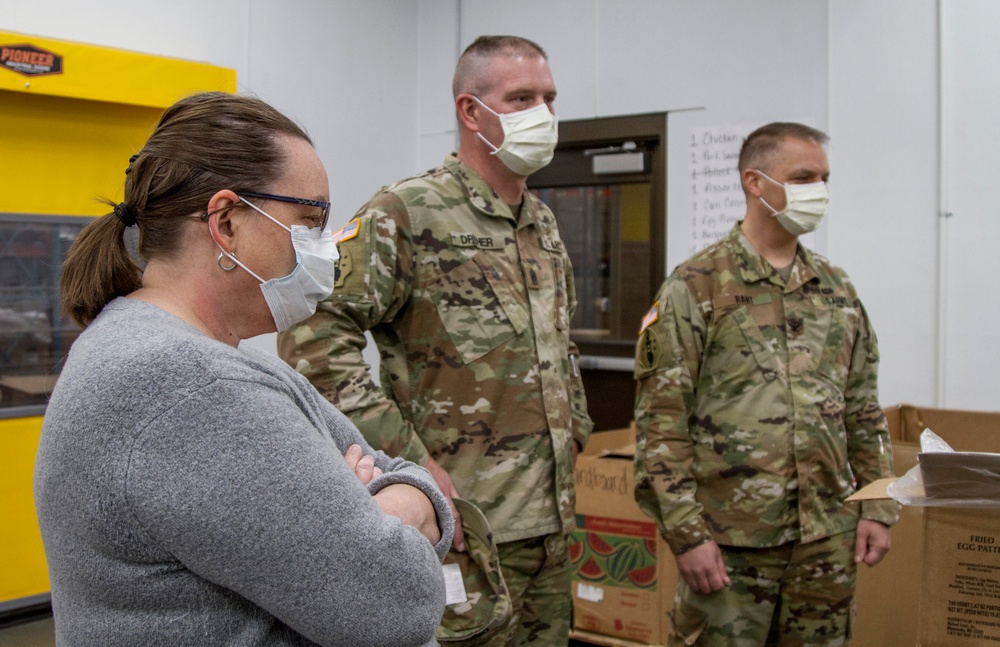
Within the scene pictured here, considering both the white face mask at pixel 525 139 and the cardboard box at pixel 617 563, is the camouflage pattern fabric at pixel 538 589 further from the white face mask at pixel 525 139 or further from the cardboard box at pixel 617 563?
the cardboard box at pixel 617 563

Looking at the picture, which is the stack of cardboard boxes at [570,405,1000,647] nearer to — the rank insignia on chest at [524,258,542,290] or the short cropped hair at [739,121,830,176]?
the rank insignia on chest at [524,258,542,290]

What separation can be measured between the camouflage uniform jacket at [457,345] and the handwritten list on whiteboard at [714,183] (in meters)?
2.19

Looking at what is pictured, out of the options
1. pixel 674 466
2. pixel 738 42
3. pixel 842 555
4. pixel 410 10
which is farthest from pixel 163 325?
pixel 410 10

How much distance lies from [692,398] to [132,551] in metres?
1.60

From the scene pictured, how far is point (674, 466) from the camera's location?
2143 millimetres

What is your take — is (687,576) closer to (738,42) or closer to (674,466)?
(674,466)

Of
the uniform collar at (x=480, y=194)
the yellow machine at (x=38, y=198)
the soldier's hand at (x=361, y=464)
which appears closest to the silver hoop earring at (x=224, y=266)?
the soldier's hand at (x=361, y=464)

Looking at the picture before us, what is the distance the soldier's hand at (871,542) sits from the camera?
2.17 meters

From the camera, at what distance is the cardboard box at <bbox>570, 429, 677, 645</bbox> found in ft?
10.5

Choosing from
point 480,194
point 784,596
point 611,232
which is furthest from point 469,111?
point 611,232

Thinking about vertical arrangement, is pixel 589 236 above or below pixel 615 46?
below

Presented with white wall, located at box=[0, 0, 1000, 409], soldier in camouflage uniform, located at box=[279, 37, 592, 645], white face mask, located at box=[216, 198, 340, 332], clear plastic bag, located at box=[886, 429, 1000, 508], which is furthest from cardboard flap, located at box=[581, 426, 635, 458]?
white face mask, located at box=[216, 198, 340, 332]

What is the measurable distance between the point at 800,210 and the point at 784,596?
1.00 metres

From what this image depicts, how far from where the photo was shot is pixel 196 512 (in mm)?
835
